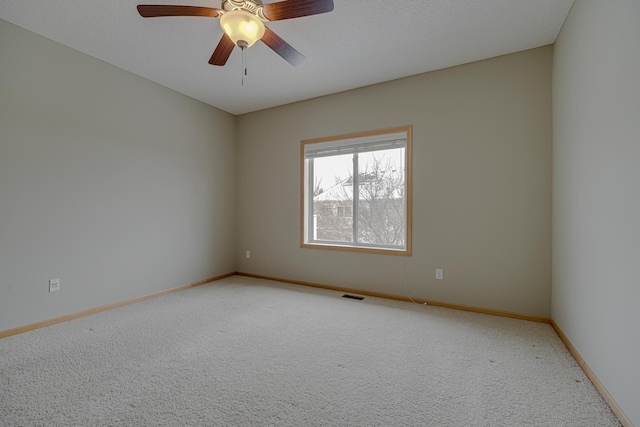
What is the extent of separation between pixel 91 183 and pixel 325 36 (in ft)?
8.79

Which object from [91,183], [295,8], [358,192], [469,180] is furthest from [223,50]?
[469,180]

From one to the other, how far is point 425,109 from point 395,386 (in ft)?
8.98

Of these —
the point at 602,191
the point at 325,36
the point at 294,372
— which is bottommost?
the point at 294,372

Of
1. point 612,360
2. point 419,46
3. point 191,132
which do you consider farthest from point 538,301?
point 191,132

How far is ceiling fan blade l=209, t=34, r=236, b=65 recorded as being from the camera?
6.51 ft

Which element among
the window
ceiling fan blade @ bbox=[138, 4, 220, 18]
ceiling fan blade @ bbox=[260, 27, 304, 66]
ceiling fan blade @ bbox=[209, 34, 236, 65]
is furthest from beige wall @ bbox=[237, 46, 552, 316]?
ceiling fan blade @ bbox=[138, 4, 220, 18]

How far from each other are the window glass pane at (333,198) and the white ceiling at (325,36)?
1.05 metres

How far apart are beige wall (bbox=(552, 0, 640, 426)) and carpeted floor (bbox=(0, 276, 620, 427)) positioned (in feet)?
0.98

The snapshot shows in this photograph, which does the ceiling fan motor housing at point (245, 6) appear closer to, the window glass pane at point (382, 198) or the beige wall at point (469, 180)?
the beige wall at point (469, 180)

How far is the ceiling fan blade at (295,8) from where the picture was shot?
1.58m

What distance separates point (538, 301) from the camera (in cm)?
266

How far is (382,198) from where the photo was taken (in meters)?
3.51

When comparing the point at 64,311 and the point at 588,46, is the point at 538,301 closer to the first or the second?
the point at 588,46

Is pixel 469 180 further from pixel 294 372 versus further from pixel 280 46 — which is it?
pixel 294 372
